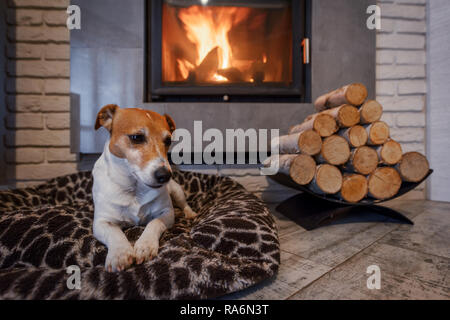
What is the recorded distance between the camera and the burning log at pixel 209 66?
1983 millimetres

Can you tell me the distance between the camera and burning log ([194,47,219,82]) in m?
1.98

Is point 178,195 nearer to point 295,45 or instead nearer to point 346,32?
point 295,45

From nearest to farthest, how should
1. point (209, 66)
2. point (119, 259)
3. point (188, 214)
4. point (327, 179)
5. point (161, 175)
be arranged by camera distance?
point (119, 259)
point (161, 175)
point (327, 179)
point (188, 214)
point (209, 66)

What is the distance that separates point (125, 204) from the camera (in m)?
1.04

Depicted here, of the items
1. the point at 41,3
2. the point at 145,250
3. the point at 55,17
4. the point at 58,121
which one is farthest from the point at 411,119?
the point at 41,3

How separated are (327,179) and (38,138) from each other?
2324 millimetres

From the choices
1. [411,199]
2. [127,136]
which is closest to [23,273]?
[127,136]

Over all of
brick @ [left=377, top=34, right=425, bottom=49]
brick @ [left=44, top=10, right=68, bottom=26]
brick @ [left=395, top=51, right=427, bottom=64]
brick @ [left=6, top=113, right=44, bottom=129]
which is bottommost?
brick @ [left=6, top=113, right=44, bottom=129]

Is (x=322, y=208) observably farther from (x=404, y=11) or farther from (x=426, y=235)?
(x=404, y=11)

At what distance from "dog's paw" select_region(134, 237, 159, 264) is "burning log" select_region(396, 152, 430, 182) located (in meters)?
1.49

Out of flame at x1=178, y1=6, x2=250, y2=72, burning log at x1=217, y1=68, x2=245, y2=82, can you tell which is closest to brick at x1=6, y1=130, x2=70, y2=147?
flame at x1=178, y1=6, x2=250, y2=72

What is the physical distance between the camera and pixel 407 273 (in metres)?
0.83

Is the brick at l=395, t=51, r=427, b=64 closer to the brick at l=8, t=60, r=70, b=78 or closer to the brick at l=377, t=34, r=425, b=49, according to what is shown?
the brick at l=377, t=34, r=425, b=49
